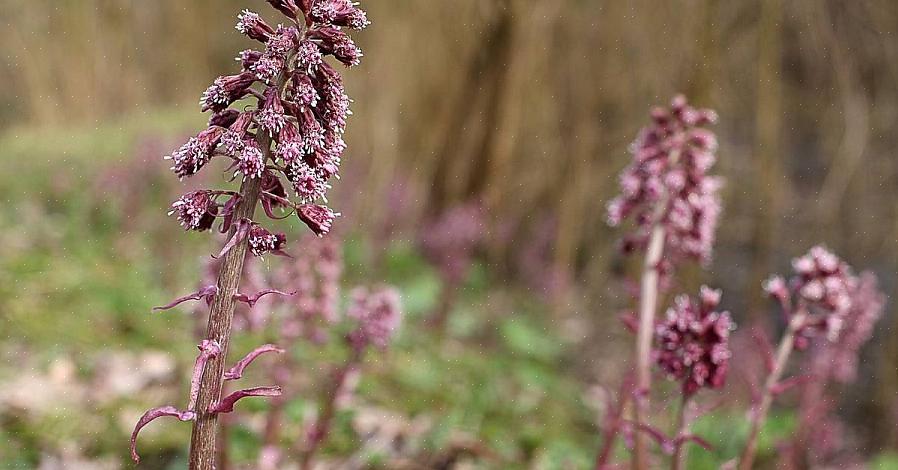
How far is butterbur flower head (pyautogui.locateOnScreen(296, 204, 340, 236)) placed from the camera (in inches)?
69.0

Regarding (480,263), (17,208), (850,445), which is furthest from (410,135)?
(850,445)

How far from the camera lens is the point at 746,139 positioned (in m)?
9.12

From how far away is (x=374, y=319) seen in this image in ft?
10.3

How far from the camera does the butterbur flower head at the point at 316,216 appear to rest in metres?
1.75

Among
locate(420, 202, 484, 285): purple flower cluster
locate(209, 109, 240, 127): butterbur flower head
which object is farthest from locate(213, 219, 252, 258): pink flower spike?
locate(420, 202, 484, 285): purple flower cluster

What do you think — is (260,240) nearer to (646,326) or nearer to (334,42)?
(334,42)

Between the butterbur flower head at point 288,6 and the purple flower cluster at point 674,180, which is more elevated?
the purple flower cluster at point 674,180

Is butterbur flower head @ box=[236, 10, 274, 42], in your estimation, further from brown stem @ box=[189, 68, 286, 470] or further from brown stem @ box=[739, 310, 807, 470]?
brown stem @ box=[739, 310, 807, 470]

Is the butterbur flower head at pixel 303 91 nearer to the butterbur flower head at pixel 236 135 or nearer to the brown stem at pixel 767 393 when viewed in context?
the butterbur flower head at pixel 236 135

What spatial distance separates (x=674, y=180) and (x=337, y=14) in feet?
5.81

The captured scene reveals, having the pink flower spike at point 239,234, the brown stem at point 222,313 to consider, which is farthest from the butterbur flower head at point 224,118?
the pink flower spike at point 239,234

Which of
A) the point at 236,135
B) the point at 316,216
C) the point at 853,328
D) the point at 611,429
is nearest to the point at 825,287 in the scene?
the point at 611,429

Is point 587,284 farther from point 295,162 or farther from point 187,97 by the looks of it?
point 187,97

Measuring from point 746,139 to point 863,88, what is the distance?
1947 mm
